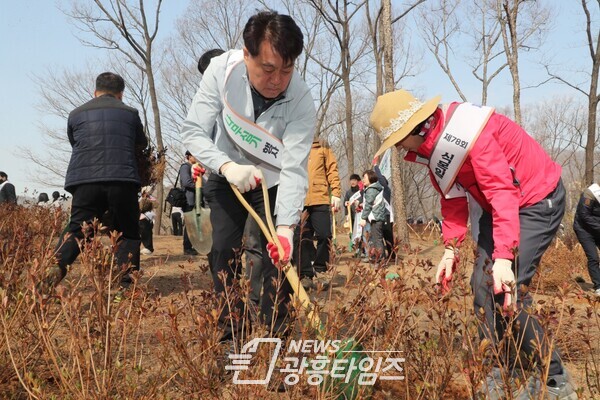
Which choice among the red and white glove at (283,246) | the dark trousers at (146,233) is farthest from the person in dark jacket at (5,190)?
the red and white glove at (283,246)

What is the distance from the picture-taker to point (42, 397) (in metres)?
1.80

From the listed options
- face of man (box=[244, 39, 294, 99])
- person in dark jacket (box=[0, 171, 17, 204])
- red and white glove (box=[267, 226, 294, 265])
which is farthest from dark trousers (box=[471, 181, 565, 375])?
person in dark jacket (box=[0, 171, 17, 204])

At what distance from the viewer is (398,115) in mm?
2541

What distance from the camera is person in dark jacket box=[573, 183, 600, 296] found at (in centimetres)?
664

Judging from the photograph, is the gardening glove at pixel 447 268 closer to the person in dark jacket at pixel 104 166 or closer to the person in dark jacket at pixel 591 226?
the person in dark jacket at pixel 104 166

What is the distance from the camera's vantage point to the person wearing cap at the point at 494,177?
2367 mm

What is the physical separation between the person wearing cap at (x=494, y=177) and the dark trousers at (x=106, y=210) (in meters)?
2.26

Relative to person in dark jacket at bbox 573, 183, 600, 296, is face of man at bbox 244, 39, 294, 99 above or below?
above

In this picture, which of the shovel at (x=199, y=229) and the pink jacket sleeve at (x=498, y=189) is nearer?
the pink jacket sleeve at (x=498, y=189)

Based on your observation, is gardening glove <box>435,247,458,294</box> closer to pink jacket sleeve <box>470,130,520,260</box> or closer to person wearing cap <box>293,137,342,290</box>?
pink jacket sleeve <box>470,130,520,260</box>

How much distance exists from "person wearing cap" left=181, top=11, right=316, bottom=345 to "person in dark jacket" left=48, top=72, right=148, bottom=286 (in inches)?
55.8

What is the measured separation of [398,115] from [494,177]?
52 centimetres

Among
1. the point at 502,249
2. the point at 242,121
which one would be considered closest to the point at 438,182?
the point at 502,249

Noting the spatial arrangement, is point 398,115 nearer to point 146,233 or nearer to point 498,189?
point 498,189
